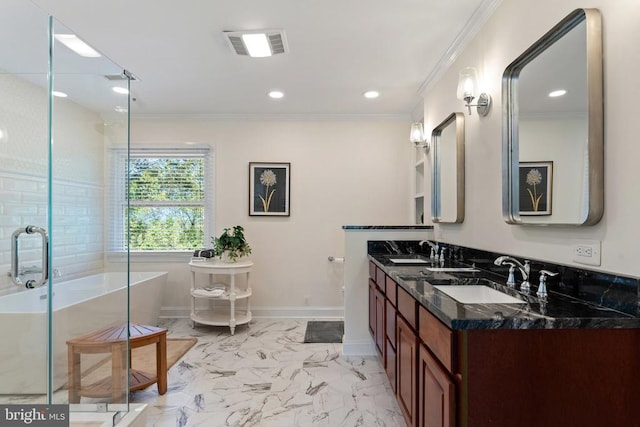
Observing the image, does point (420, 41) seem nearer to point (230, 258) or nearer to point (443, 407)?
point (443, 407)

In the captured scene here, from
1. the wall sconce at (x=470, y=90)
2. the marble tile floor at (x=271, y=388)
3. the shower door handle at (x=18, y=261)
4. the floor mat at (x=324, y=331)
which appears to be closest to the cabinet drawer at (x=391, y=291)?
the marble tile floor at (x=271, y=388)

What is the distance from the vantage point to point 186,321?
13.7 feet

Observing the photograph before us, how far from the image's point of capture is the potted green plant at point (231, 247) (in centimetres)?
392

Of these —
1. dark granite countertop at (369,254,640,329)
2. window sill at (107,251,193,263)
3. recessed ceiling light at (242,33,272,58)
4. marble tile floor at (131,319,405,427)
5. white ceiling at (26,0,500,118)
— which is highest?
white ceiling at (26,0,500,118)

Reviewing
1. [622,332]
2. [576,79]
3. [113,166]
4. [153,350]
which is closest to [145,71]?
[113,166]

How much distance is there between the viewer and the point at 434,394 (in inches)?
53.6

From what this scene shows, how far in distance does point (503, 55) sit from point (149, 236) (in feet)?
13.5

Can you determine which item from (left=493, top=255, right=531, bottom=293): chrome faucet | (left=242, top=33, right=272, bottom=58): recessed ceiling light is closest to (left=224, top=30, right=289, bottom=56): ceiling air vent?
(left=242, top=33, right=272, bottom=58): recessed ceiling light

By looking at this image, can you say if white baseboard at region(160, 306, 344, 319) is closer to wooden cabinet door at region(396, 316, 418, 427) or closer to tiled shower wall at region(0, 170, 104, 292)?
tiled shower wall at region(0, 170, 104, 292)

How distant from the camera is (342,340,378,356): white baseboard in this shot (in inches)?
124

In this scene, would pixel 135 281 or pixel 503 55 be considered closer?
pixel 503 55

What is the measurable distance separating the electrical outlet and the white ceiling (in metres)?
1.50

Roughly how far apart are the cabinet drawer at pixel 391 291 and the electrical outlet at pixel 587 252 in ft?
2.99

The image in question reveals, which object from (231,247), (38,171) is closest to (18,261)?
(38,171)
